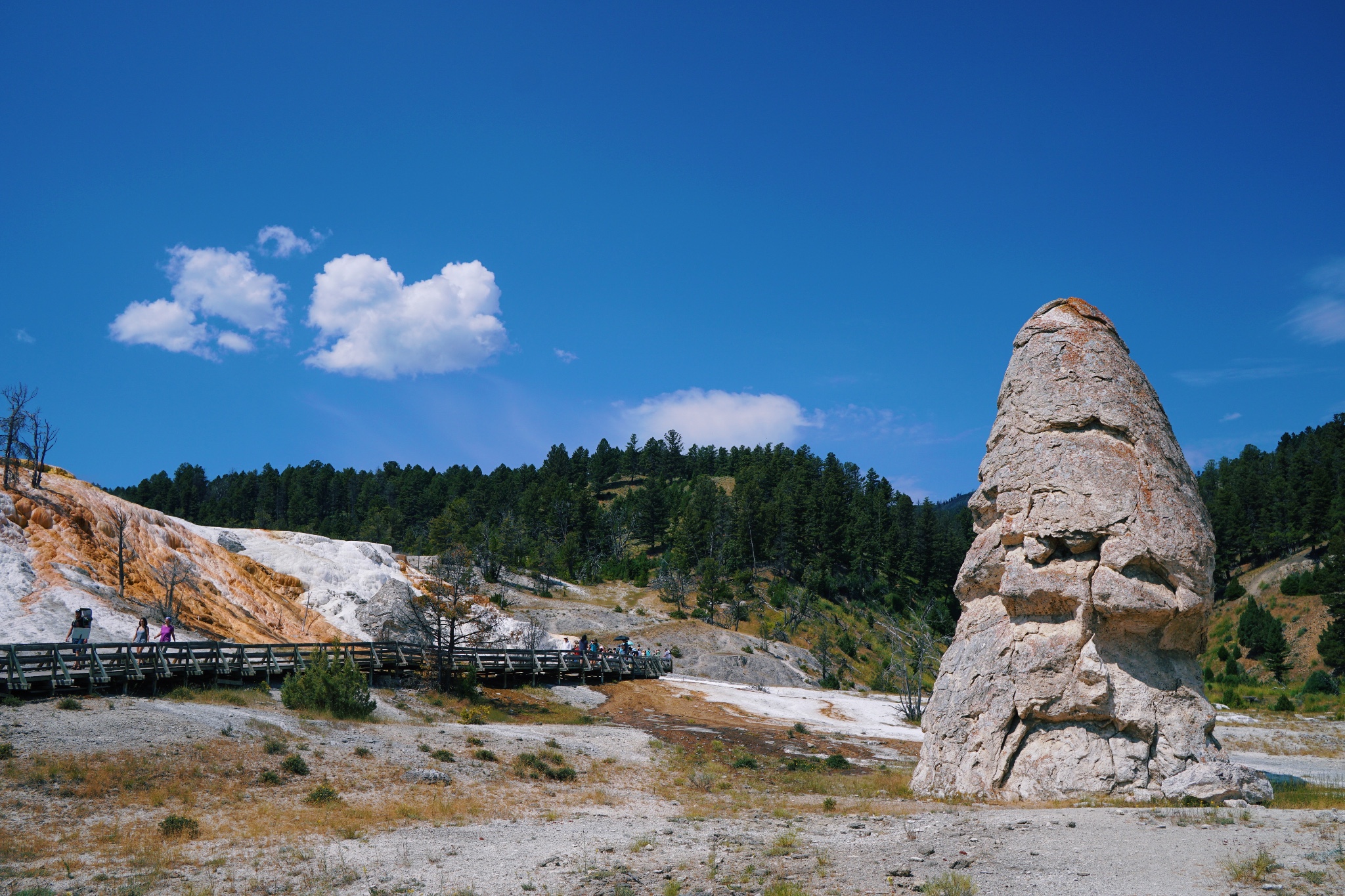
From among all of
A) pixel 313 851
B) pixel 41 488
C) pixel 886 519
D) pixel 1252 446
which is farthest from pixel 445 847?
pixel 1252 446

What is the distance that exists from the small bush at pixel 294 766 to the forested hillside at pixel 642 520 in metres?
44.8

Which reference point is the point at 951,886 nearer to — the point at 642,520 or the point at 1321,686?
the point at 1321,686

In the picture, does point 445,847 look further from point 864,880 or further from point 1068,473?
point 1068,473

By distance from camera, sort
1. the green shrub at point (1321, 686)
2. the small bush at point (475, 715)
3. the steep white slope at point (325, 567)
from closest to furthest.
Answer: the small bush at point (475, 715) < the steep white slope at point (325, 567) < the green shrub at point (1321, 686)

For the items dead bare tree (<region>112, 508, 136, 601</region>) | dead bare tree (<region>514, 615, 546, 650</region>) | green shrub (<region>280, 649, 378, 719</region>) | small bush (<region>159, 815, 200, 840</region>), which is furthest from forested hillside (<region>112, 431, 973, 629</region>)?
small bush (<region>159, 815, 200, 840</region>)

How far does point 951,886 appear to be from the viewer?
9969 mm

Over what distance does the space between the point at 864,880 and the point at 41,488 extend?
45532 millimetres

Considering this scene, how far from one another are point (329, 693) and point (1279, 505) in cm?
11194

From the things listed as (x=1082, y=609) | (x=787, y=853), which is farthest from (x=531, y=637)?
(x=787, y=853)

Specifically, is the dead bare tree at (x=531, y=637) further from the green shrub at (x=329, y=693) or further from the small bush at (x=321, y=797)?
the small bush at (x=321, y=797)

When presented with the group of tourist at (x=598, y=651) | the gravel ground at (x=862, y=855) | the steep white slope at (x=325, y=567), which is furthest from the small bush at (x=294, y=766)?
the steep white slope at (x=325, y=567)

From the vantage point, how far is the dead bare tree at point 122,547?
120ft

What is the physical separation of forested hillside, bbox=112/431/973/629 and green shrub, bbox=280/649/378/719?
1455 inches

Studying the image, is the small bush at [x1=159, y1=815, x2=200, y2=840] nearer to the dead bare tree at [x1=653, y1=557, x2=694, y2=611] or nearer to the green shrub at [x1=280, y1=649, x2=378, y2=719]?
the green shrub at [x1=280, y1=649, x2=378, y2=719]
